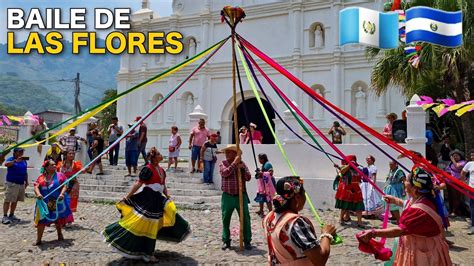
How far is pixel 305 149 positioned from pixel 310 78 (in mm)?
8796

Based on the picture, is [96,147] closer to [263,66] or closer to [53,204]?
[53,204]

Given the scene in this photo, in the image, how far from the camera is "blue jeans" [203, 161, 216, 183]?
455 inches

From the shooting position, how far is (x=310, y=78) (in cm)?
1897

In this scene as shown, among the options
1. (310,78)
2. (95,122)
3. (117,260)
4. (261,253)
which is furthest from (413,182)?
(310,78)

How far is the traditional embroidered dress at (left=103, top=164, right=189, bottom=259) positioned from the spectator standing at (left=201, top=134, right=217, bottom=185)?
16.9ft

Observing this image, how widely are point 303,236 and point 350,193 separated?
6.04m

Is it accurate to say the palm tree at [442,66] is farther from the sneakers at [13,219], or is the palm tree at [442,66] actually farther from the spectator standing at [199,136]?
the sneakers at [13,219]

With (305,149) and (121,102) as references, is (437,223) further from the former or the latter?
(121,102)

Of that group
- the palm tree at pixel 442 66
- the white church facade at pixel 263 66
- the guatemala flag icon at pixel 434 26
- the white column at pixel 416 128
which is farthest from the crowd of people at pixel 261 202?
the white church facade at pixel 263 66

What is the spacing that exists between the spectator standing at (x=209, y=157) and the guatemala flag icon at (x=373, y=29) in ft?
13.7

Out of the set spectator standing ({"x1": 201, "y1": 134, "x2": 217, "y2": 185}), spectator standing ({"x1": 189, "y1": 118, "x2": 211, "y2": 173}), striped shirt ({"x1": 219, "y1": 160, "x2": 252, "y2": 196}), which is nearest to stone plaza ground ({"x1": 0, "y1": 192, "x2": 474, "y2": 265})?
striped shirt ({"x1": 219, "y1": 160, "x2": 252, "y2": 196})

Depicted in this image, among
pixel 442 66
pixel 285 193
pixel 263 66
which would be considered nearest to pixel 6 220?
pixel 285 193

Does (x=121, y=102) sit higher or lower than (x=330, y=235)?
higher

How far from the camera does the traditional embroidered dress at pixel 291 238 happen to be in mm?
2900
